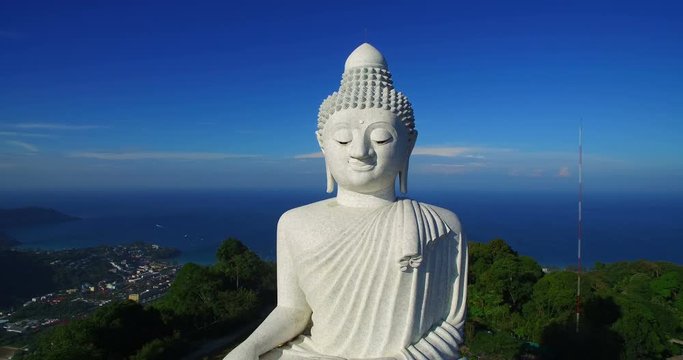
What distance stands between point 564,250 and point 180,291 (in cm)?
6200

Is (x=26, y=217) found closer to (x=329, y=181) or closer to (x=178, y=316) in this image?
(x=178, y=316)

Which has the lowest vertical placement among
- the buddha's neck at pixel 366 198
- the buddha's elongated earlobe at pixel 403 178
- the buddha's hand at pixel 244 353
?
the buddha's hand at pixel 244 353

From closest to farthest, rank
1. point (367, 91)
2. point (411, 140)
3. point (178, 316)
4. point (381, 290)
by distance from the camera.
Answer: point (381, 290)
point (367, 91)
point (411, 140)
point (178, 316)

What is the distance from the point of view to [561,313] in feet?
59.0

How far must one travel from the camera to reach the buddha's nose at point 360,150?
3.98 m

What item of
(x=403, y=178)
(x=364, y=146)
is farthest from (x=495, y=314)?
(x=364, y=146)

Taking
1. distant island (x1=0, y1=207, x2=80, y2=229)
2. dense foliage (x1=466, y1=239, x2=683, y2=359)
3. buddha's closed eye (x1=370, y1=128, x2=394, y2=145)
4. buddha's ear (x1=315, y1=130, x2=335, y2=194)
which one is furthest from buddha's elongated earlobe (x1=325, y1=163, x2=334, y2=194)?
distant island (x1=0, y1=207, x2=80, y2=229)

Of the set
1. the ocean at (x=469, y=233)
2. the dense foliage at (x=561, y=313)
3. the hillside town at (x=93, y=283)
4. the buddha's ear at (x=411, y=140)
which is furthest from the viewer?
the ocean at (x=469, y=233)

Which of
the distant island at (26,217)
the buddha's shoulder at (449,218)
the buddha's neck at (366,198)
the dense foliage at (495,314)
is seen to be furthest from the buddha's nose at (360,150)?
the distant island at (26,217)

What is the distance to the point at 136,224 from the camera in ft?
286

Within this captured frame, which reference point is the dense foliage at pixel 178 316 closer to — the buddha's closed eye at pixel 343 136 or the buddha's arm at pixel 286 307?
the buddha's arm at pixel 286 307

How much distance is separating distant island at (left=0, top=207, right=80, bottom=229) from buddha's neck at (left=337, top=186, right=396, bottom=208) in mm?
83630

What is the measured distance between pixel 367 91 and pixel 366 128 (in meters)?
0.38

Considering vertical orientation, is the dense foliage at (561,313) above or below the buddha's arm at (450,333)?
below
